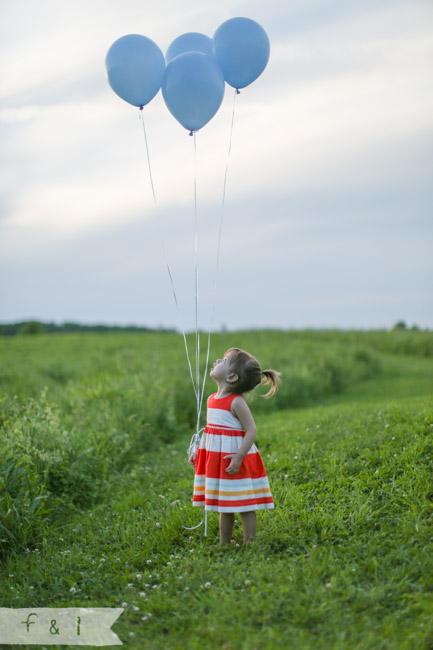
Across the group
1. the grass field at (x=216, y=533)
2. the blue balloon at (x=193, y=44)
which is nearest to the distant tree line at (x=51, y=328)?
the grass field at (x=216, y=533)

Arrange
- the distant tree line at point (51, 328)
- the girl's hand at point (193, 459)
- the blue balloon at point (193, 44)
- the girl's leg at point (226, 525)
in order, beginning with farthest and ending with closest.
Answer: the distant tree line at point (51, 328) → the blue balloon at point (193, 44) → the girl's hand at point (193, 459) → the girl's leg at point (226, 525)

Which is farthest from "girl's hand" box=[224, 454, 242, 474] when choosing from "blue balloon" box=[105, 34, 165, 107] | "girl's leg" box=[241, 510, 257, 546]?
"blue balloon" box=[105, 34, 165, 107]

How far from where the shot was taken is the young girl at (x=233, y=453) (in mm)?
4234

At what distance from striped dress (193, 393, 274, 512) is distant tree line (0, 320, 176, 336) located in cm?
2616

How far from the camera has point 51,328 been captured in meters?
33.9

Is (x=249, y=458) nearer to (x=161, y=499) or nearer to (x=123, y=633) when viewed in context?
(x=123, y=633)

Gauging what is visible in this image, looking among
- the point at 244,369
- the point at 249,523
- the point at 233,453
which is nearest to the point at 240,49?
the point at 244,369

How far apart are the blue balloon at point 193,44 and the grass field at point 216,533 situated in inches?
170

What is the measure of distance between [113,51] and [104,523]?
4.56 meters

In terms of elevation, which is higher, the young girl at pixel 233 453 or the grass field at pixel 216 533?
the young girl at pixel 233 453

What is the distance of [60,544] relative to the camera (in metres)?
5.21

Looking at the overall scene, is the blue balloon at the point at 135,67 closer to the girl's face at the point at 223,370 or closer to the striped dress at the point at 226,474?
the girl's face at the point at 223,370

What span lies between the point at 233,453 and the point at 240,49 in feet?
12.2

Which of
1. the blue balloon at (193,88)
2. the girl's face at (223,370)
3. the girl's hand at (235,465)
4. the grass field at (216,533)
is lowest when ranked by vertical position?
the grass field at (216,533)
